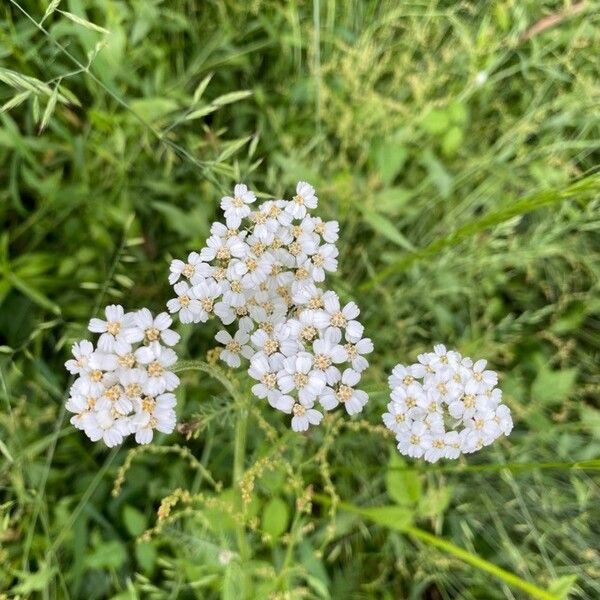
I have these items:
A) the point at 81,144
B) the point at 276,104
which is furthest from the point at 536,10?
the point at 81,144

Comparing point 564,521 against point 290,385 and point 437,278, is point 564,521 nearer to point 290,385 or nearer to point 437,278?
point 437,278

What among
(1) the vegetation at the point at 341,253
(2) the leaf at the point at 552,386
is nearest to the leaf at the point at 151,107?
(1) the vegetation at the point at 341,253

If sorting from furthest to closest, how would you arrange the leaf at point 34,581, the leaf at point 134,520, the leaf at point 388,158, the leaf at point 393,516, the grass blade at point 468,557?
the leaf at point 388,158
the leaf at point 134,520
the leaf at point 393,516
the leaf at point 34,581
the grass blade at point 468,557

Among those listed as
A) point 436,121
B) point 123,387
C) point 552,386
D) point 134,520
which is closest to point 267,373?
point 123,387

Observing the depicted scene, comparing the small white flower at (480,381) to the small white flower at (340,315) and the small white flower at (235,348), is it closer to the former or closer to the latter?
the small white flower at (340,315)

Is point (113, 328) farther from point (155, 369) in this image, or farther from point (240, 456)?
point (240, 456)
